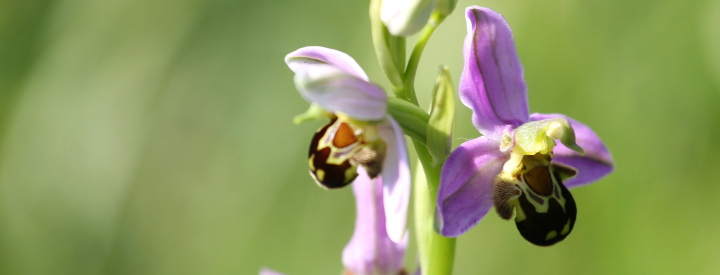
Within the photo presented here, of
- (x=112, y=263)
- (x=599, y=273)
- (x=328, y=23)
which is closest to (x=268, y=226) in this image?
(x=112, y=263)

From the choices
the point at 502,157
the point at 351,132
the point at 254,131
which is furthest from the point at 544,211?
the point at 254,131

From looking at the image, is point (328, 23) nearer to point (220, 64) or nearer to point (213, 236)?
point (220, 64)

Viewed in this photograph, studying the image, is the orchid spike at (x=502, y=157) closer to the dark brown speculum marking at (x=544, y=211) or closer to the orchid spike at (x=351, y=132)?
the dark brown speculum marking at (x=544, y=211)

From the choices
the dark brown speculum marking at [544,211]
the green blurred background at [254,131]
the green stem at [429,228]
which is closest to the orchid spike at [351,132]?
the green stem at [429,228]

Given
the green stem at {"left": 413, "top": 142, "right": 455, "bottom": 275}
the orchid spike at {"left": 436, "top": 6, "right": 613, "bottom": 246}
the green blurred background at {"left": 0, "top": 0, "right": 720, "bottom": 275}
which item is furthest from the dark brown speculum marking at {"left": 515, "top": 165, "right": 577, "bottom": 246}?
the green blurred background at {"left": 0, "top": 0, "right": 720, "bottom": 275}

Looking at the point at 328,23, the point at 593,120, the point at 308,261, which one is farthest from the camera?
the point at 328,23
